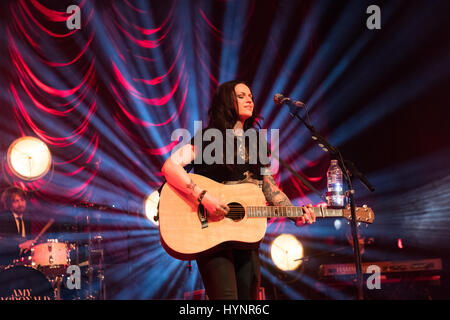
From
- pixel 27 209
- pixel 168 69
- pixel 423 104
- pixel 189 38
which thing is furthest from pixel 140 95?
pixel 423 104

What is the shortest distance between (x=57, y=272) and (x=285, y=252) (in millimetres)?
3462

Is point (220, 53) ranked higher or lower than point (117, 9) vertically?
lower

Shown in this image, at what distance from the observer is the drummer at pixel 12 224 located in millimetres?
5426

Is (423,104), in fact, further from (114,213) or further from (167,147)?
(114,213)

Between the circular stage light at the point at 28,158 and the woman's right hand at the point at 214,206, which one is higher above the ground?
the circular stage light at the point at 28,158

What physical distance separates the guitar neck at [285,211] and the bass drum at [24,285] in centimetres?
333

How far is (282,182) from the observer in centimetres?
693

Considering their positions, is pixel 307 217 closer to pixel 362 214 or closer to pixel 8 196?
pixel 362 214

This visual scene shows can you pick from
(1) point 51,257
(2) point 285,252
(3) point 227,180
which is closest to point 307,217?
(3) point 227,180

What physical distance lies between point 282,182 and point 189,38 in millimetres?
3074

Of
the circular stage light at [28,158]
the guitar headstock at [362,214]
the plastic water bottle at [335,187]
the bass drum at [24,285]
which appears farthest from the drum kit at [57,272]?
the guitar headstock at [362,214]

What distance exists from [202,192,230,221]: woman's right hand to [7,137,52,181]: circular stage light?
Result: 425 centimetres

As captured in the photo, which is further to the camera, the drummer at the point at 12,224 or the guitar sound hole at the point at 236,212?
the drummer at the point at 12,224

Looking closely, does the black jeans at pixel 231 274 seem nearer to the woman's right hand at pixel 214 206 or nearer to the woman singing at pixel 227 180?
the woman singing at pixel 227 180
